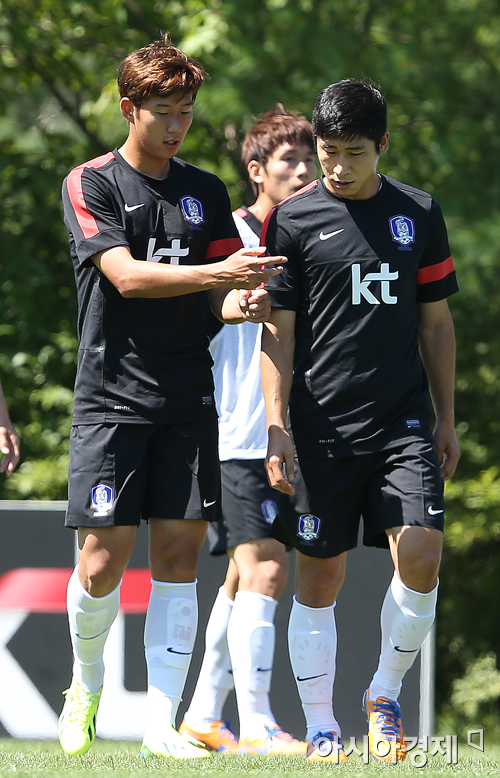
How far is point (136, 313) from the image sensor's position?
330cm

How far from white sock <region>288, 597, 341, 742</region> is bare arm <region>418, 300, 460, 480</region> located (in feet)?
2.18

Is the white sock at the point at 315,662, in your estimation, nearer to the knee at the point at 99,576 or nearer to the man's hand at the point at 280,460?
the man's hand at the point at 280,460

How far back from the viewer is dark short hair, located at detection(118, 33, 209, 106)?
3.24 meters

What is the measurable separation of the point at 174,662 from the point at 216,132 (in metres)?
6.97

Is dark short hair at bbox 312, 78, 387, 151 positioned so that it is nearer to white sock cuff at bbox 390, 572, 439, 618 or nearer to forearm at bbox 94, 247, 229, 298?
forearm at bbox 94, 247, 229, 298

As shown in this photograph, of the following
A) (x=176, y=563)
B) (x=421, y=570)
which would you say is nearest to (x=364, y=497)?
(x=421, y=570)

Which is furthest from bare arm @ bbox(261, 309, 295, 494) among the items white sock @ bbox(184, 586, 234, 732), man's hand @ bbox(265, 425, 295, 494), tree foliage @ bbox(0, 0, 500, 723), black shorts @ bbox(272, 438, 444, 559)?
tree foliage @ bbox(0, 0, 500, 723)

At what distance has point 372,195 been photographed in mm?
3443

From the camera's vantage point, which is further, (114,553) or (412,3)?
(412,3)

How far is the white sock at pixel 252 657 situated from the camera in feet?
12.8

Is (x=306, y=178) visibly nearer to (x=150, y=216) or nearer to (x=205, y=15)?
(x=150, y=216)

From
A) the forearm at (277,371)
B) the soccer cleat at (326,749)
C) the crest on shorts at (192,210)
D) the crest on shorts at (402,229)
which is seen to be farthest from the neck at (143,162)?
the soccer cleat at (326,749)

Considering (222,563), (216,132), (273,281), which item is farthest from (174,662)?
(216,132)

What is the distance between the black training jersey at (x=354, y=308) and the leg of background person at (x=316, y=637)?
1.39 feet
